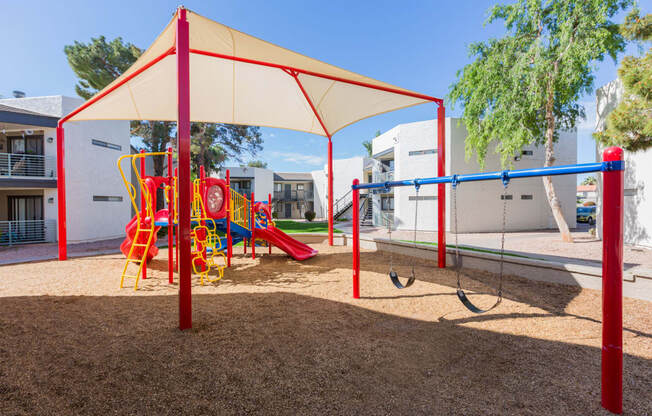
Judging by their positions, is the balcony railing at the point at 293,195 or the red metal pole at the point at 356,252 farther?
the balcony railing at the point at 293,195

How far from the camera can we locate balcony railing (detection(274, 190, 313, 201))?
3791 centimetres

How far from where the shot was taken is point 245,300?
15.4 ft

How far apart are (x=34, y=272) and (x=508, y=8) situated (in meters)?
→ 17.6

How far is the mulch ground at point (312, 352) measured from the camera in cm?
227

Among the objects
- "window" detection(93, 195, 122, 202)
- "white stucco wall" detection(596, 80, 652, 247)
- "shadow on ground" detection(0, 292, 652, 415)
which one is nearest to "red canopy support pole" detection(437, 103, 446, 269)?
"shadow on ground" detection(0, 292, 652, 415)

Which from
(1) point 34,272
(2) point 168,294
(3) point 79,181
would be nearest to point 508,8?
(2) point 168,294

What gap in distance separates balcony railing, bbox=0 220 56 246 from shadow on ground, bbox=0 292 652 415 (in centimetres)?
1254

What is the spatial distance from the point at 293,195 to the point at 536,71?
30.9 meters

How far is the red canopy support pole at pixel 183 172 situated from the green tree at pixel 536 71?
11443 millimetres

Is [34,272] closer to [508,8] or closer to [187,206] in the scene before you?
[187,206]

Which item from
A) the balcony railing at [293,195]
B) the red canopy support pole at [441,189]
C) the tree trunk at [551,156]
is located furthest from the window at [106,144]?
the balcony railing at [293,195]

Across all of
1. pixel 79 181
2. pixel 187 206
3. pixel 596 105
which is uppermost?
pixel 596 105

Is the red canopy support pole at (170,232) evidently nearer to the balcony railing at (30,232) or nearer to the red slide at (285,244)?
the red slide at (285,244)

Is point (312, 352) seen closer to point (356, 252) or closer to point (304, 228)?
point (356, 252)
